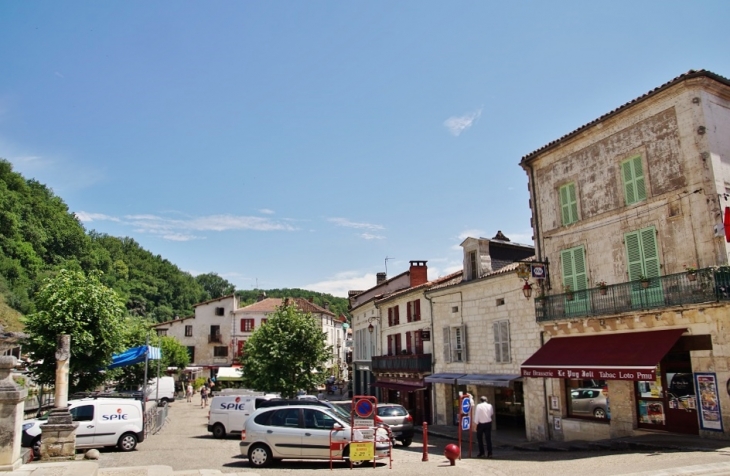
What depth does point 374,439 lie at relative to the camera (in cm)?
1280

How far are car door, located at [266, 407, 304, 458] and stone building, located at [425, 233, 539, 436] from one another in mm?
10725

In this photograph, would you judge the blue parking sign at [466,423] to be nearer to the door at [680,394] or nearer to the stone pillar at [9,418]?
the door at [680,394]

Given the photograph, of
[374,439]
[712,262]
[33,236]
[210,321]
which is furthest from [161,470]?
[33,236]

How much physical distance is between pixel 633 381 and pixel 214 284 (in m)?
138

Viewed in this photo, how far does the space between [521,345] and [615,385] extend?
499 cm

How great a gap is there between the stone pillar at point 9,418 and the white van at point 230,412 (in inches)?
530

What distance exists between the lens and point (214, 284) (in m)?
145

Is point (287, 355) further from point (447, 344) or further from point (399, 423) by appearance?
point (399, 423)

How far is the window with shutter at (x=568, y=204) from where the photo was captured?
19.0 meters

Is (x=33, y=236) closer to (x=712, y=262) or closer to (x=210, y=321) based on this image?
(x=210, y=321)

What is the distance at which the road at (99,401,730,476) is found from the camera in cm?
1090

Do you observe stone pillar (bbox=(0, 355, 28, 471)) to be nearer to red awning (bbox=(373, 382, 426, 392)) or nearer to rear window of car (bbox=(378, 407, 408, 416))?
rear window of car (bbox=(378, 407, 408, 416))

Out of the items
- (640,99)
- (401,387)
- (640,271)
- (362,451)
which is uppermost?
(640,99)

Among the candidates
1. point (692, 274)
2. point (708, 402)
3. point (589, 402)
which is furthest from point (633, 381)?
point (692, 274)
